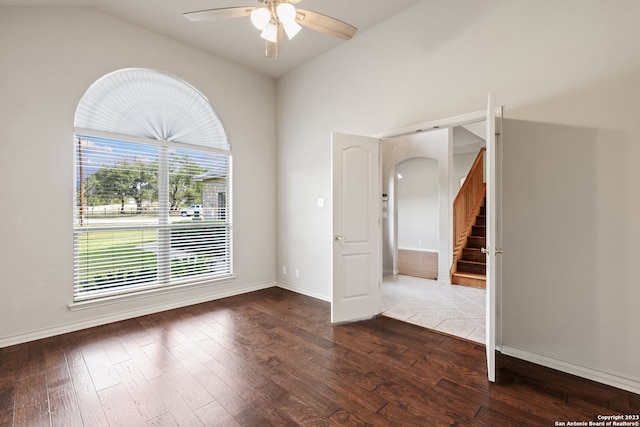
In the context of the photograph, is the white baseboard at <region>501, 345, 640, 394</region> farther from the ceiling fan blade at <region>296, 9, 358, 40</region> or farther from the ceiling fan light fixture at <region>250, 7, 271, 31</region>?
the ceiling fan light fixture at <region>250, 7, 271, 31</region>

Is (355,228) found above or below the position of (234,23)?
below

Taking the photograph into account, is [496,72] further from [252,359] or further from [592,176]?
[252,359]

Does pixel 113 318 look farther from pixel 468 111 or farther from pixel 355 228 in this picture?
pixel 468 111

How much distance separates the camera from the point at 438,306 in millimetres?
3996

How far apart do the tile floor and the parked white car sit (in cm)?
291

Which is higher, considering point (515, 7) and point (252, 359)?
point (515, 7)

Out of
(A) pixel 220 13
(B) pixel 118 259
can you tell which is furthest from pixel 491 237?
(B) pixel 118 259

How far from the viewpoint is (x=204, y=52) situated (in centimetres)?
417

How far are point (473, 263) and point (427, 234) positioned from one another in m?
4.69

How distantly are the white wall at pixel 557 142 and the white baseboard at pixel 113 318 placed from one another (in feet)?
11.3

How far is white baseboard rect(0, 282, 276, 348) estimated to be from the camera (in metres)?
2.89

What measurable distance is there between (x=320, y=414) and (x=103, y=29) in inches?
174

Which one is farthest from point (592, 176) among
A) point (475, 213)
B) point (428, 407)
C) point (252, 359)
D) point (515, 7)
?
point (475, 213)

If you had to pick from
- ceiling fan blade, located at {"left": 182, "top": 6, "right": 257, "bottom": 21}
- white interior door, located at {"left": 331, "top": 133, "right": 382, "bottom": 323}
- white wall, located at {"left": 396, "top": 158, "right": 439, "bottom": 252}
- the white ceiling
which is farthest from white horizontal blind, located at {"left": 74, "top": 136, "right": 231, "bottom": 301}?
white wall, located at {"left": 396, "top": 158, "right": 439, "bottom": 252}
